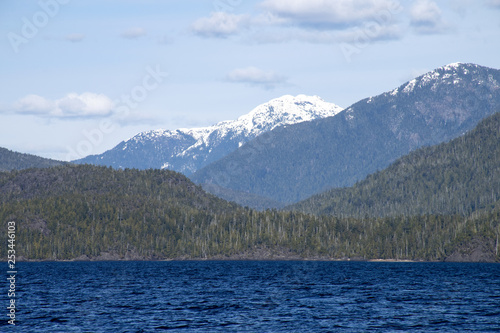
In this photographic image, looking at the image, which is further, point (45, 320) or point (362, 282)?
point (362, 282)

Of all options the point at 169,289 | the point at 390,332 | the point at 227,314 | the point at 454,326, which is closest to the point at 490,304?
the point at 454,326

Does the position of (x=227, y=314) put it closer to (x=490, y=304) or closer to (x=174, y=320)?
(x=174, y=320)

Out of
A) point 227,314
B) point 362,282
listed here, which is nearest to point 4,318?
point 227,314

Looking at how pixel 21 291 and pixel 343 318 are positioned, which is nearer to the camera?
pixel 343 318

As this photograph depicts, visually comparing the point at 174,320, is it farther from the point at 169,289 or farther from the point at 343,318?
the point at 169,289

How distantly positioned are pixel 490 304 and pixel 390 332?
45130mm

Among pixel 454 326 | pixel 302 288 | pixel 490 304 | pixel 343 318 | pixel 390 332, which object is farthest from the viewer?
pixel 302 288

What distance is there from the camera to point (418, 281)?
19812 cm

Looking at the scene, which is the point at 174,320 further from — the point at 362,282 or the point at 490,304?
the point at 362,282

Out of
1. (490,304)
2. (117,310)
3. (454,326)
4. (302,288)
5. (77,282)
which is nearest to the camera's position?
(454,326)

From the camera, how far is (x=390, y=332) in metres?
96.2

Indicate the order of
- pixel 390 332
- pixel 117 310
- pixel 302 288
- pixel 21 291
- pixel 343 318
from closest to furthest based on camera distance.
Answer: pixel 390 332, pixel 343 318, pixel 117 310, pixel 21 291, pixel 302 288

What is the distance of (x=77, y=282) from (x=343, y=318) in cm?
10104

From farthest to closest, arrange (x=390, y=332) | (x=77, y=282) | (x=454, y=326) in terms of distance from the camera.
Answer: (x=77, y=282) → (x=454, y=326) → (x=390, y=332)
